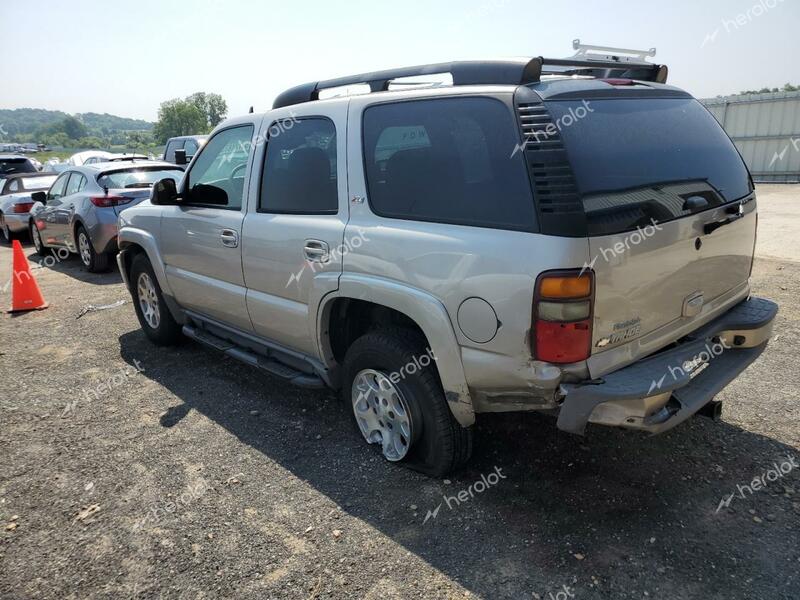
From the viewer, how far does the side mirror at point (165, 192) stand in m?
4.51

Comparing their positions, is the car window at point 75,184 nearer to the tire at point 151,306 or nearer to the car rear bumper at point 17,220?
the car rear bumper at point 17,220

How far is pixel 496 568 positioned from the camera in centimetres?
255

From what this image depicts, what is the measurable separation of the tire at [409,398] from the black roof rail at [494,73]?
1354 millimetres

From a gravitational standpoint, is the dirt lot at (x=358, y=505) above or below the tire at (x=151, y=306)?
below

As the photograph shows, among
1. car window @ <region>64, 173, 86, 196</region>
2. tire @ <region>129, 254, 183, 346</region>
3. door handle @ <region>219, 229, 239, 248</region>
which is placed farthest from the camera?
car window @ <region>64, 173, 86, 196</region>

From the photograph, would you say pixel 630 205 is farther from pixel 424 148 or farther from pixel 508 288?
pixel 424 148

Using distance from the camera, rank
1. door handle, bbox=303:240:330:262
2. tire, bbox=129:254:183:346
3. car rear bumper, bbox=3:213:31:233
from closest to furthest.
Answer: door handle, bbox=303:240:330:262 < tire, bbox=129:254:183:346 < car rear bumper, bbox=3:213:31:233

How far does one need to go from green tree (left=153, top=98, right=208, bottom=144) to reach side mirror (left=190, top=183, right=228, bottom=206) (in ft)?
396

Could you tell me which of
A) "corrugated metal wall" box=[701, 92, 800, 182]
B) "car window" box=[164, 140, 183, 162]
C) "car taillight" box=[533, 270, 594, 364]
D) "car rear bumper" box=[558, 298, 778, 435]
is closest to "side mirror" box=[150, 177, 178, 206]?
"car taillight" box=[533, 270, 594, 364]

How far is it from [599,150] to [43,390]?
458 centimetres

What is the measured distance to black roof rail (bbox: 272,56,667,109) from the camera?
8.79 ft

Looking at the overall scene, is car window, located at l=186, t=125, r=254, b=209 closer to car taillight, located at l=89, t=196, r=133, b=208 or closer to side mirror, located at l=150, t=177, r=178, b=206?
side mirror, located at l=150, t=177, r=178, b=206

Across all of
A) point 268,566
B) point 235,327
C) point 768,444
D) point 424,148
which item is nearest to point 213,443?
point 235,327

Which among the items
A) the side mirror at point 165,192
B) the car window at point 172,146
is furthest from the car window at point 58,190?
the car window at point 172,146
